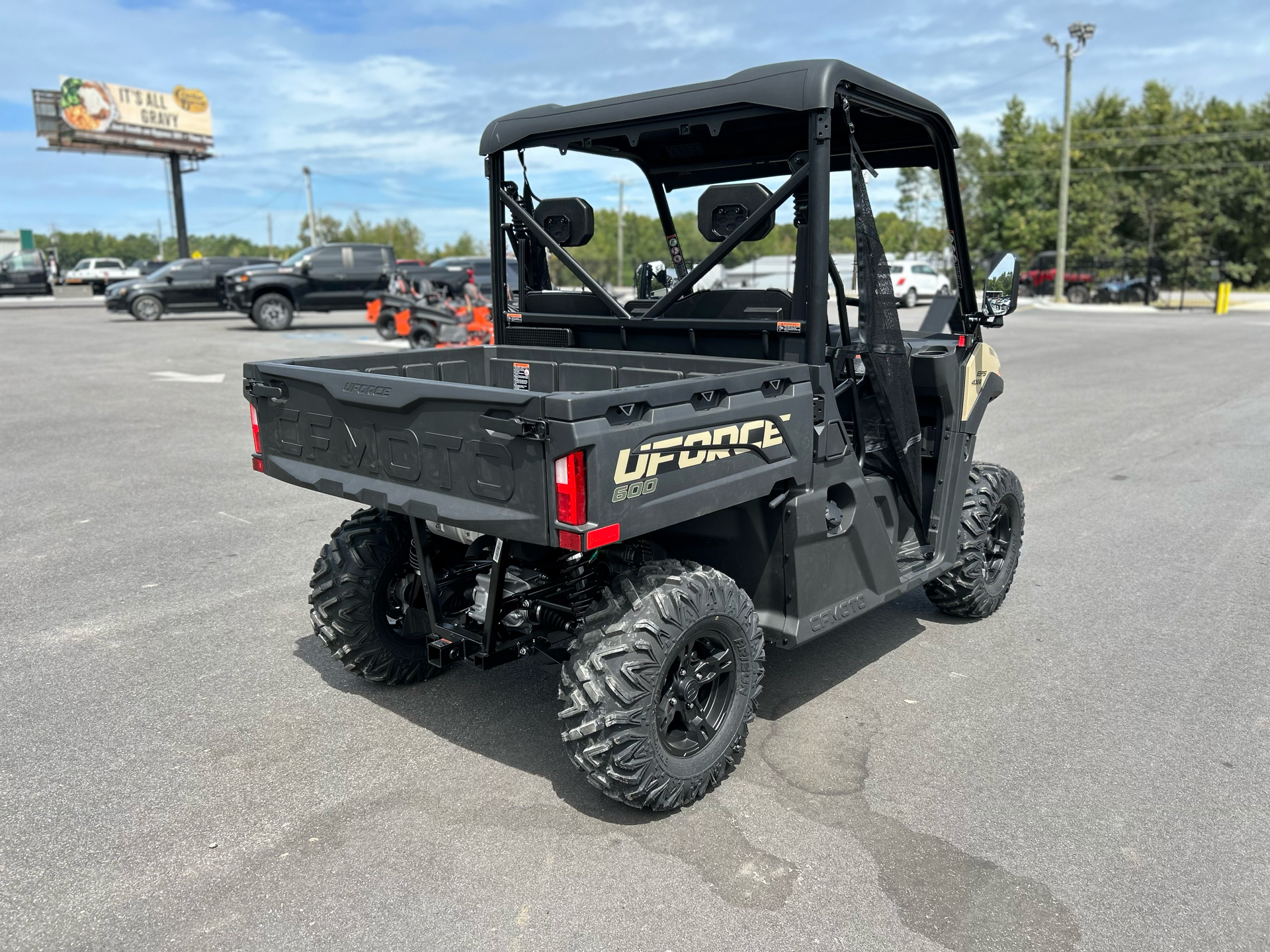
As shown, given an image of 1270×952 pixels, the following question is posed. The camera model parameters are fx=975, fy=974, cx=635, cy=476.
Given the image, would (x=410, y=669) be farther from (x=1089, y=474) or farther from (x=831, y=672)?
(x=1089, y=474)

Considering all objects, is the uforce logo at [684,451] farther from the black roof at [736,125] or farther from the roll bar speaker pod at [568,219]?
the roll bar speaker pod at [568,219]

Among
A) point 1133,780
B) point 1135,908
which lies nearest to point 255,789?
point 1135,908

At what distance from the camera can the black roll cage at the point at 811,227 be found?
3.52 meters

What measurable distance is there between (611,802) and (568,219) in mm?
2531

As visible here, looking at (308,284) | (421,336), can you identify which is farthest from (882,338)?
(308,284)

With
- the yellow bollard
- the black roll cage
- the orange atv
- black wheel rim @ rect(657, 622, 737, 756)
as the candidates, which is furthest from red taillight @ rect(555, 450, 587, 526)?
the yellow bollard

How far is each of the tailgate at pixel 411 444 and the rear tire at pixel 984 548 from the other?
8.55 ft

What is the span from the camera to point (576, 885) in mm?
2861

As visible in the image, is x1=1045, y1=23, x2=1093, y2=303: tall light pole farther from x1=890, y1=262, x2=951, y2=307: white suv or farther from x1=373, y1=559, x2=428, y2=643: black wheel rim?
x1=373, y1=559, x2=428, y2=643: black wheel rim

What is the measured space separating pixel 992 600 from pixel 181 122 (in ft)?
188

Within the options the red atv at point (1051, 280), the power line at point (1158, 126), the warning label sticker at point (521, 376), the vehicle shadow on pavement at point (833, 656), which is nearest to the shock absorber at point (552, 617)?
the vehicle shadow on pavement at point (833, 656)

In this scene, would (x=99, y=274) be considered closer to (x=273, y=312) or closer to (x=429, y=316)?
(x=273, y=312)

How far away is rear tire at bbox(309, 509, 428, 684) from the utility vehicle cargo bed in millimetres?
415

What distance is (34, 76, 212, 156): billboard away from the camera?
48594mm
